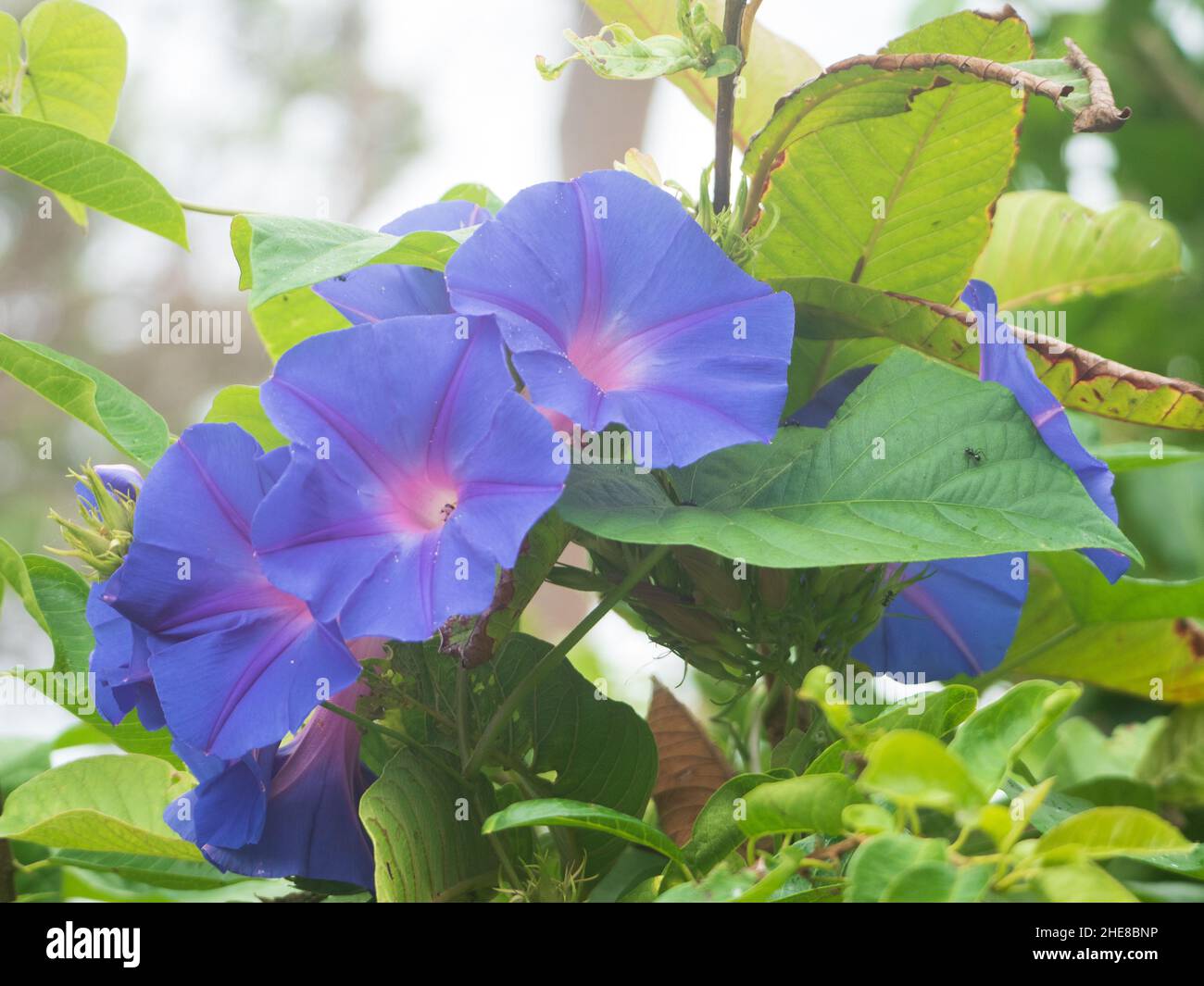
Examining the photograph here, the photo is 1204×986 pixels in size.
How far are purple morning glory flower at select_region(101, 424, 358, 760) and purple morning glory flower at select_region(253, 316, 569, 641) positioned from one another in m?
0.03

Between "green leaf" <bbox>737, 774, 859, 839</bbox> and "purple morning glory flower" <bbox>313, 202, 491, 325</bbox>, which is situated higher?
"purple morning glory flower" <bbox>313, 202, 491, 325</bbox>

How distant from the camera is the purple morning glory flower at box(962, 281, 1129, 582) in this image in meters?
0.48

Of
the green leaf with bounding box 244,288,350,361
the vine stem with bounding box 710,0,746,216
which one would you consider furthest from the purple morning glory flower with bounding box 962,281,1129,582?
the green leaf with bounding box 244,288,350,361

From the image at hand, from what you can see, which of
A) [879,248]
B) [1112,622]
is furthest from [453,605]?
[1112,622]

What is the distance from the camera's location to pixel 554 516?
44 cm

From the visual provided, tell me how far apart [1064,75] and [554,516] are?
274 mm

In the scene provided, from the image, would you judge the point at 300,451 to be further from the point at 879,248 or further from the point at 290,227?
the point at 879,248

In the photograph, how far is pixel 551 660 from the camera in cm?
47

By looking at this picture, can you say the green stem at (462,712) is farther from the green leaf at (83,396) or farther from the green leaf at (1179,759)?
the green leaf at (1179,759)

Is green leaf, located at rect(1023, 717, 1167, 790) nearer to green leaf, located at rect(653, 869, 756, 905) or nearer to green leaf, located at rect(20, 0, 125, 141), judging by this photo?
green leaf, located at rect(653, 869, 756, 905)

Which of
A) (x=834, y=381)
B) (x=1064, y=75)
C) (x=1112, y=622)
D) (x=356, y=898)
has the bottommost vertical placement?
(x=356, y=898)

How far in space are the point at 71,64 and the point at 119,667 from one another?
15.5 inches

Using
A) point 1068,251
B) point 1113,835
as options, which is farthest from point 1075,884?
point 1068,251
